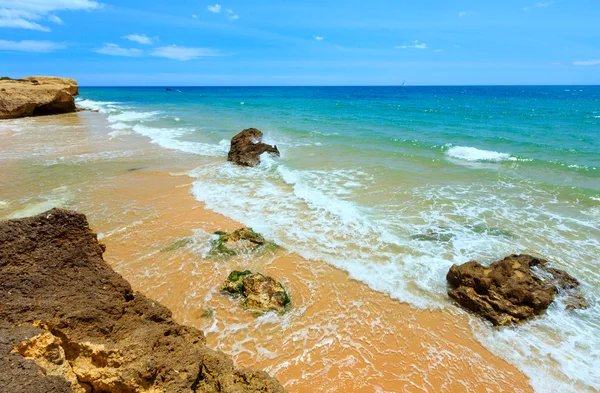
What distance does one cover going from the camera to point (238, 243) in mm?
7355

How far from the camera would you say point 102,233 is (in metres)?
7.73

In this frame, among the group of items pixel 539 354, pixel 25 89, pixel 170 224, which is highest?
pixel 25 89

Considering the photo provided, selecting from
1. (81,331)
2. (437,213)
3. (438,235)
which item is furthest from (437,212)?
(81,331)

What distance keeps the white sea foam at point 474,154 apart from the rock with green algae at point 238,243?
42.2ft

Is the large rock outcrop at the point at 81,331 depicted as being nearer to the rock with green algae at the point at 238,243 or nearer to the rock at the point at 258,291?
the rock at the point at 258,291

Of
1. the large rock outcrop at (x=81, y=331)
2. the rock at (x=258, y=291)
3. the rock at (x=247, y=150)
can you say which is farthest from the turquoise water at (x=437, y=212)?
the large rock outcrop at (x=81, y=331)

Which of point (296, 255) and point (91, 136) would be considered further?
point (91, 136)

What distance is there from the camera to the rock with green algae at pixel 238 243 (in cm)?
714

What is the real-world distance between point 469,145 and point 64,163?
20580mm

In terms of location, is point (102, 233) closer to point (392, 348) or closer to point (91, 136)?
point (392, 348)

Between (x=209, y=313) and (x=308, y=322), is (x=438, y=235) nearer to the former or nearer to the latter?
(x=308, y=322)

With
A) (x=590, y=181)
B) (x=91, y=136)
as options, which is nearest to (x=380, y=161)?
(x=590, y=181)

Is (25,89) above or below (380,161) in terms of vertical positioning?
above

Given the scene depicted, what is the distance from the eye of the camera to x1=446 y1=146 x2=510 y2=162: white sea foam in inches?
644
